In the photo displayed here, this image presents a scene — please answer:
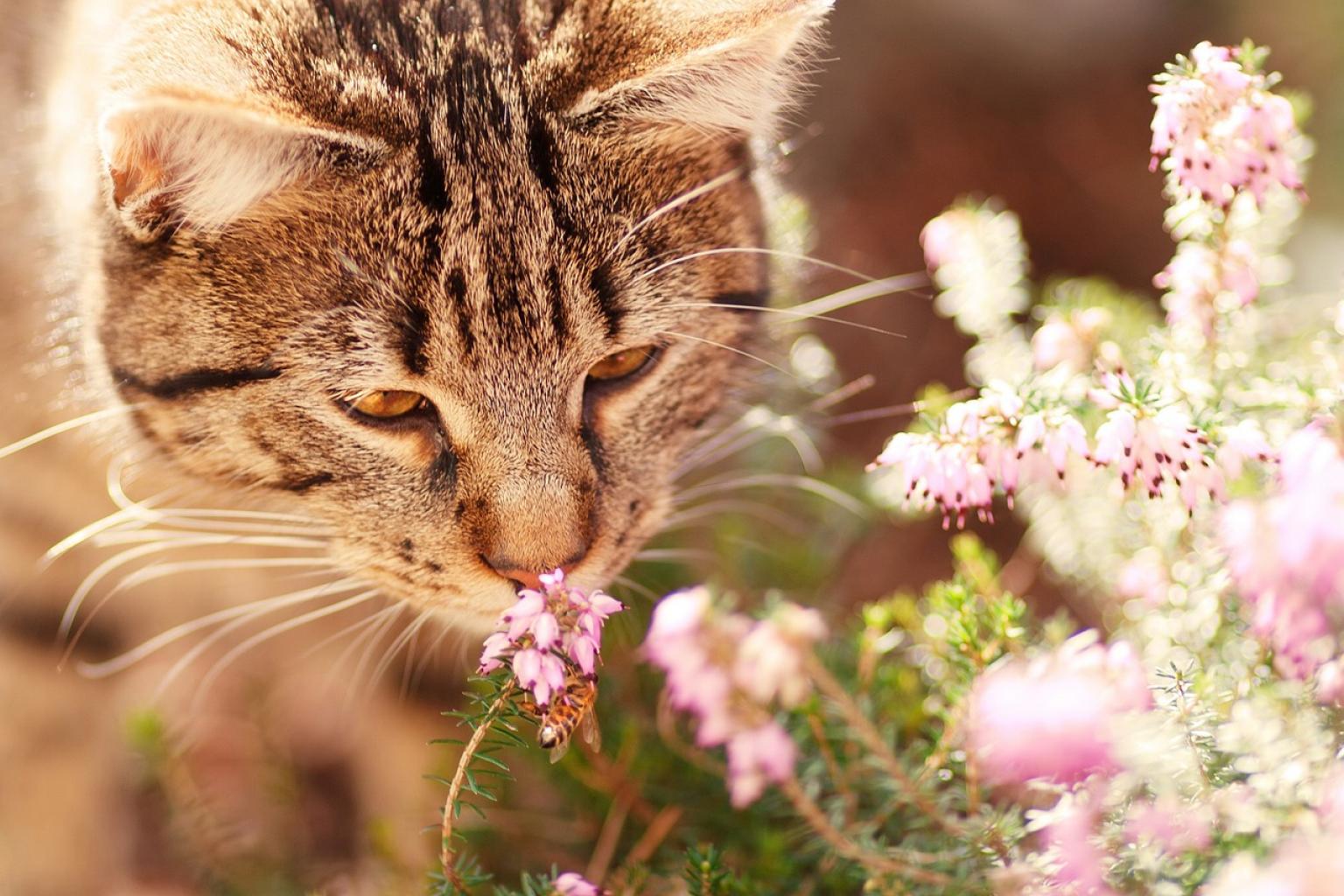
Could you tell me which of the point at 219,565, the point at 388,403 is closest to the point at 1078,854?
the point at 388,403

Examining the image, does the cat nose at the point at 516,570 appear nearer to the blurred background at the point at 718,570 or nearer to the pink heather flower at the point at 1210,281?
the blurred background at the point at 718,570

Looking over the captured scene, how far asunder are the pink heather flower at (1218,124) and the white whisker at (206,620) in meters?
0.83

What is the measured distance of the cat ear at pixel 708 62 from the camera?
2.87 ft

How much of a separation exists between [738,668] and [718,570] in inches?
30.3

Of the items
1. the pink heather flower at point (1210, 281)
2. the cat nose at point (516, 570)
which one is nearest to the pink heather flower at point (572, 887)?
the cat nose at point (516, 570)

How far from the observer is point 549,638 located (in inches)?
27.7

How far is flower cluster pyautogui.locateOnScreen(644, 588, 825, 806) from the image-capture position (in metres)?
0.64

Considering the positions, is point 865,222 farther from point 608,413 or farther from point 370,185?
point 370,185

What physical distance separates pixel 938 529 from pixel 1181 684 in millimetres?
1022

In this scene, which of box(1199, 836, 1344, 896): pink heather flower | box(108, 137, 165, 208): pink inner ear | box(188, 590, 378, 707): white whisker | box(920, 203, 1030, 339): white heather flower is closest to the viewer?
box(1199, 836, 1344, 896): pink heather flower

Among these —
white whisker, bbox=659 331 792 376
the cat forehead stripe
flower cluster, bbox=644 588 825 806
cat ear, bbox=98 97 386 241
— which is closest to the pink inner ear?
cat ear, bbox=98 97 386 241

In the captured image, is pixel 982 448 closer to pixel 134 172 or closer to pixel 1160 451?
pixel 1160 451

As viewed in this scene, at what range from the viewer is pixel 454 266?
35.8 inches

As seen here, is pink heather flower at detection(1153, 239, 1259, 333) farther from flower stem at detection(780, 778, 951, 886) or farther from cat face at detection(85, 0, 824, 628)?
flower stem at detection(780, 778, 951, 886)
